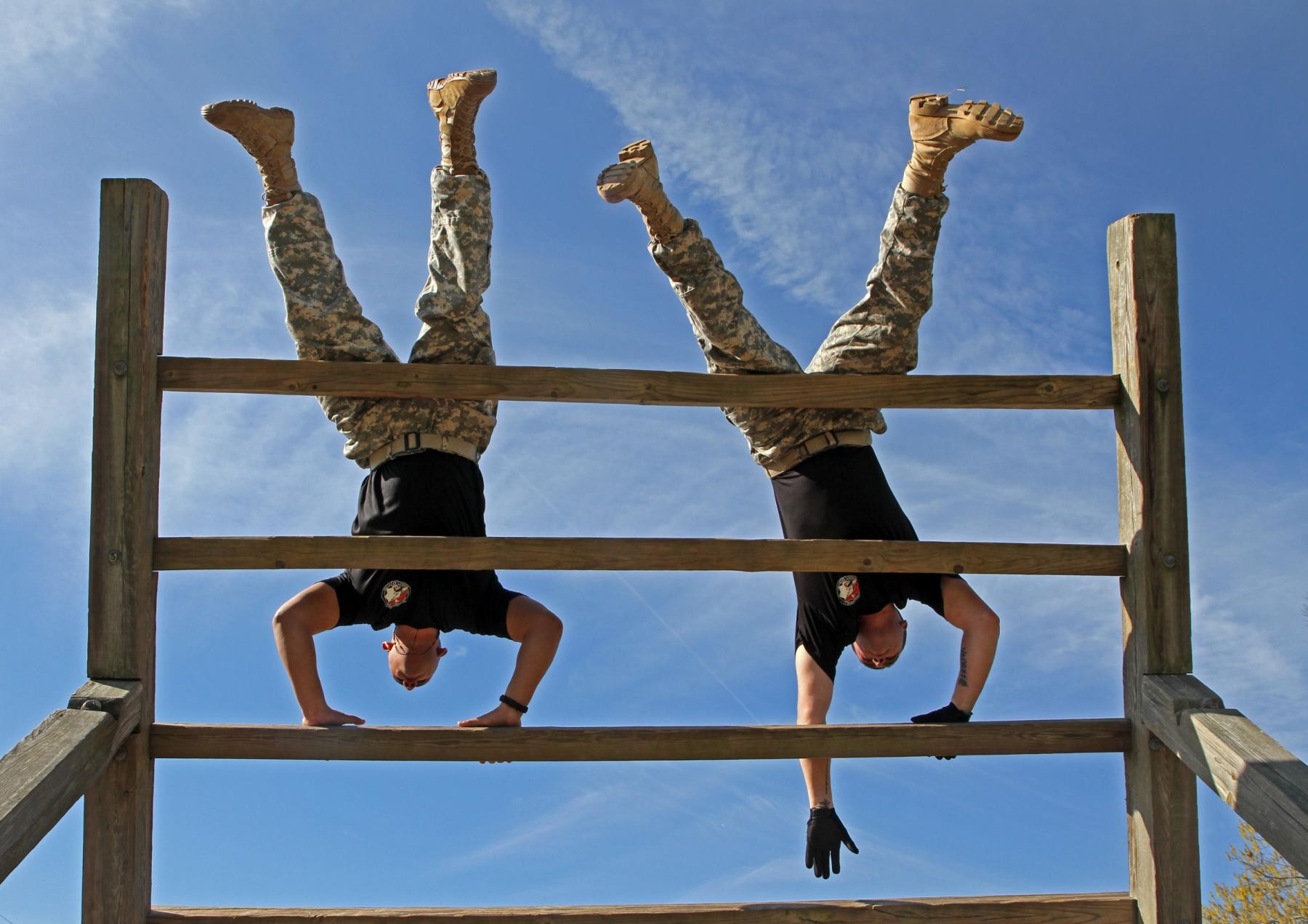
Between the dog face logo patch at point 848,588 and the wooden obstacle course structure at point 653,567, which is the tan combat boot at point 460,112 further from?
the dog face logo patch at point 848,588

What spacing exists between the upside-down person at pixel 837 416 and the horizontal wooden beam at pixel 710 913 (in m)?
0.64

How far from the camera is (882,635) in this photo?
4992mm

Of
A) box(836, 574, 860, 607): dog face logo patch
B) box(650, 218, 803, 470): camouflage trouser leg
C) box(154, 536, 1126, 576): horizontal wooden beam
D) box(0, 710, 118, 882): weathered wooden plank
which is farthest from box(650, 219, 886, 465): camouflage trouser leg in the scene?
box(0, 710, 118, 882): weathered wooden plank

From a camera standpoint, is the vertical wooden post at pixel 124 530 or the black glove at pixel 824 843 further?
the black glove at pixel 824 843

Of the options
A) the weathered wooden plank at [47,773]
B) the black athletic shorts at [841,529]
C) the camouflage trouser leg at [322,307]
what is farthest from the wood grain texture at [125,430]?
the black athletic shorts at [841,529]

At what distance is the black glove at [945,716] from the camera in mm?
4289

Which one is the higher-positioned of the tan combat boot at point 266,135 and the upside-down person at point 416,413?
the tan combat boot at point 266,135

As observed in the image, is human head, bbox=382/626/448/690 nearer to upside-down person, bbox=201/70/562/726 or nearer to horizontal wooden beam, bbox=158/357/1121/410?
upside-down person, bbox=201/70/562/726

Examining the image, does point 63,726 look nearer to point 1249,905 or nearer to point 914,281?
point 914,281

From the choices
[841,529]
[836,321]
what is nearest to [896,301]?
[836,321]

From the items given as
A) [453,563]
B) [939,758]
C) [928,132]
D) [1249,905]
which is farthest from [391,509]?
[1249,905]

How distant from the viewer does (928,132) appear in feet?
15.6

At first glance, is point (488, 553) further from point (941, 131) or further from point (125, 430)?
point (941, 131)

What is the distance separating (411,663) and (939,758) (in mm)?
1918
